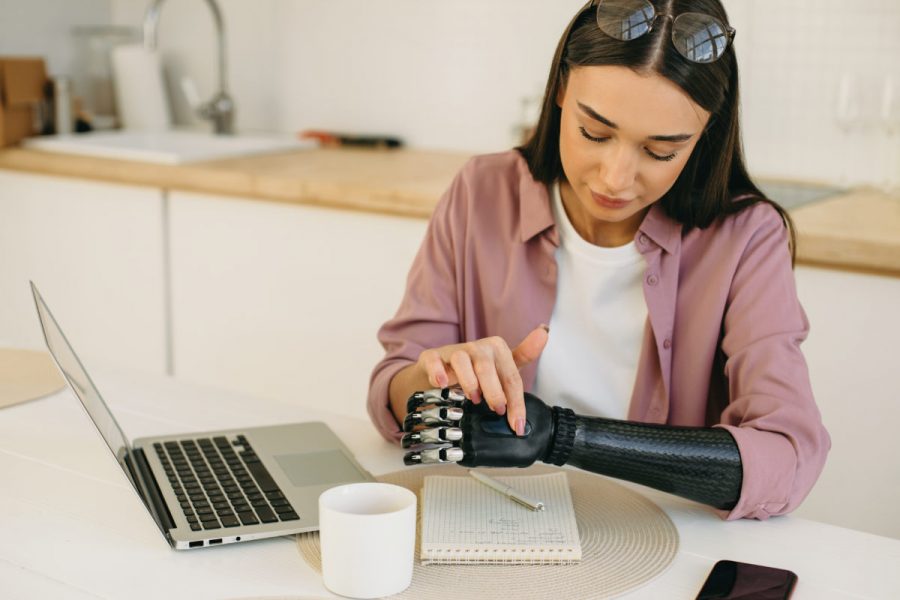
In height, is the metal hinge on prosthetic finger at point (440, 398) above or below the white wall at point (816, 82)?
below

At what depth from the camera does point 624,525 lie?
1.01m

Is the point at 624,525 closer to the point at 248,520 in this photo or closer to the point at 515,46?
the point at 248,520

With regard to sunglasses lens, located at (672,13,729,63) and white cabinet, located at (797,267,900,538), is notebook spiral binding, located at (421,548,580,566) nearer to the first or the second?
sunglasses lens, located at (672,13,729,63)

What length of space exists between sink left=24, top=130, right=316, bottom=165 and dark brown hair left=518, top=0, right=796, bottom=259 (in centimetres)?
135

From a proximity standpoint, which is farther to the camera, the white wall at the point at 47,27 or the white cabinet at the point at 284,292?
the white wall at the point at 47,27

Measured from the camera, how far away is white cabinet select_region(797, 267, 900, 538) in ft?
5.89

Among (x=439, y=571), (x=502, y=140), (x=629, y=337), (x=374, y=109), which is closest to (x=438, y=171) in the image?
(x=502, y=140)

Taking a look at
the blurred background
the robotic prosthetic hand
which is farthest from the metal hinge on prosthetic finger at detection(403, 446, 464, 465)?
the blurred background

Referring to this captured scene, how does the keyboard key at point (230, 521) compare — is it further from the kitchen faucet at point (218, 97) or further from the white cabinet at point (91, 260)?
the kitchen faucet at point (218, 97)

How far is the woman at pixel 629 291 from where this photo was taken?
3.42ft

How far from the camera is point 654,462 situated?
1.04 meters

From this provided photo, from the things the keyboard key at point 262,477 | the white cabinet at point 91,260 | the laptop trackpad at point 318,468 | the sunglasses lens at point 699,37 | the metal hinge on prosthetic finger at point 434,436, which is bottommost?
the white cabinet at point 91,260

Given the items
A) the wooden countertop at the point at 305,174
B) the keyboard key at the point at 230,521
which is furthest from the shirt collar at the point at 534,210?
the wooden countertop at the point at 305,174

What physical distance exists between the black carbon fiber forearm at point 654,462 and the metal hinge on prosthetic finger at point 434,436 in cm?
12
